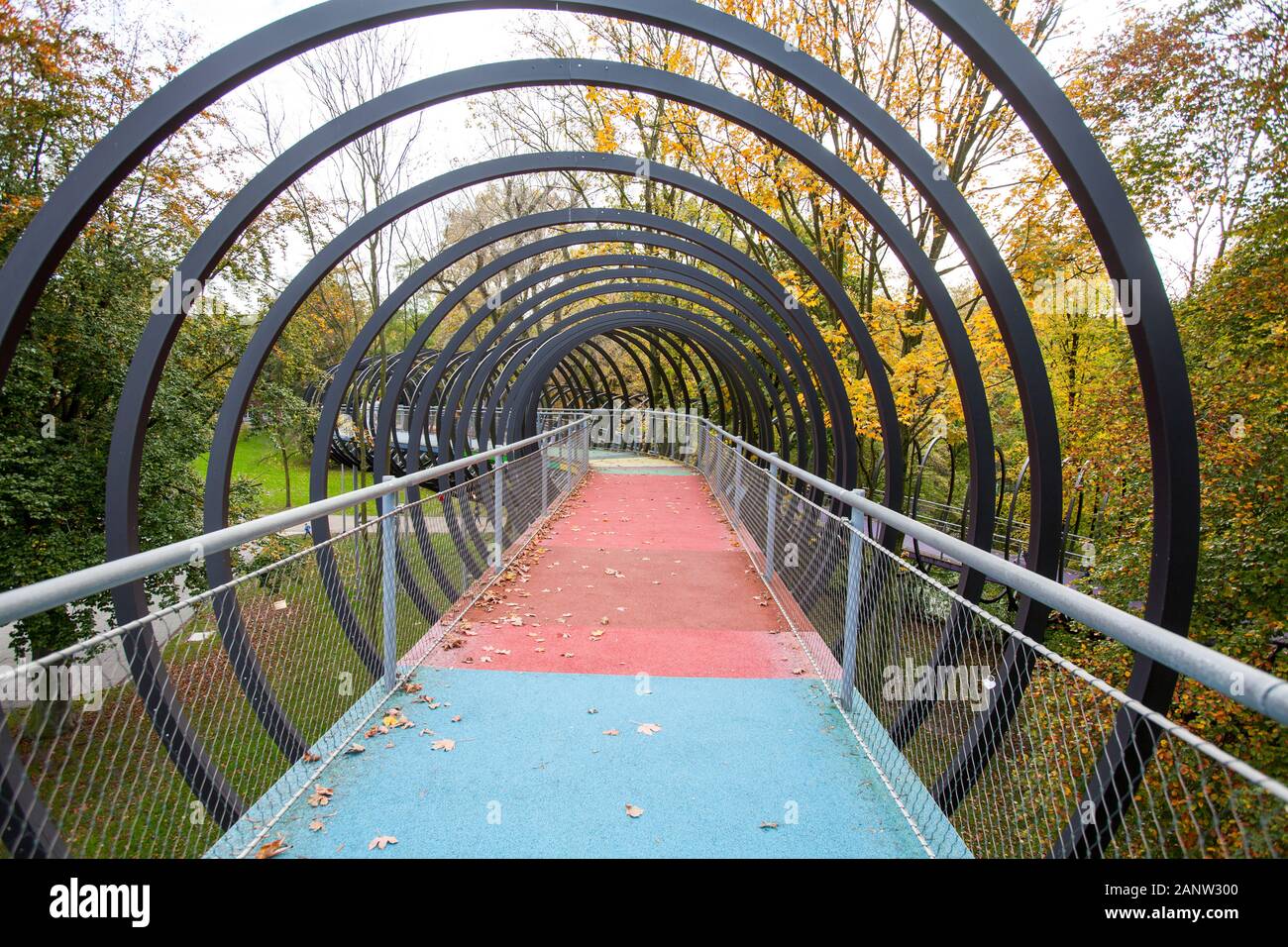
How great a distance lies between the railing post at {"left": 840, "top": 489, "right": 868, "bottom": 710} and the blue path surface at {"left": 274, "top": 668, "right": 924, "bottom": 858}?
176 millimetres

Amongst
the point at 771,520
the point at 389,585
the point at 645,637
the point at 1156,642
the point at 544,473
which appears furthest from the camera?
the point at 544,473

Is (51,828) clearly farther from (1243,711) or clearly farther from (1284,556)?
(1284,556)

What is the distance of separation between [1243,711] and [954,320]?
4730 millimetres

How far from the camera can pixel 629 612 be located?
6105 mm

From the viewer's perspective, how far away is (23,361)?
8930mm

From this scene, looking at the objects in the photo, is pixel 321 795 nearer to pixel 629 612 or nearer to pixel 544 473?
pixel 629 612

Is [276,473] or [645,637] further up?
[645,637]

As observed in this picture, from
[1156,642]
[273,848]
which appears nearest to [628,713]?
[273,848]

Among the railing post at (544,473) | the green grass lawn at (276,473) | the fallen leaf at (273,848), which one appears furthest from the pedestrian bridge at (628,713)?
the green grass lawn at (276,473)

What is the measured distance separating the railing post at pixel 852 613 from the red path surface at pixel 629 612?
0.65m

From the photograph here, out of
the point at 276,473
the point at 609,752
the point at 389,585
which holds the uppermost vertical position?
the point at 389,585

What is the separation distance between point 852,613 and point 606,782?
5.18 feet
